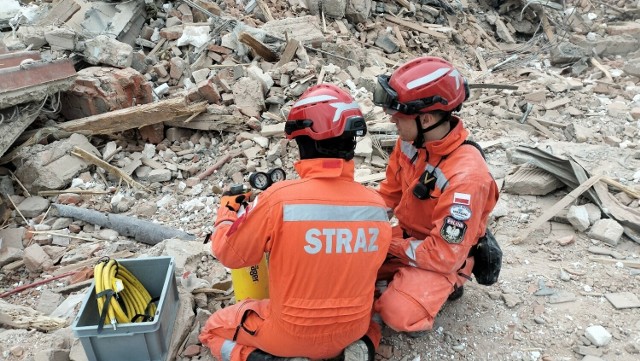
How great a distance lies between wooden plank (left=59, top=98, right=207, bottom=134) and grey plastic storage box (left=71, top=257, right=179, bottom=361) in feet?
11.7

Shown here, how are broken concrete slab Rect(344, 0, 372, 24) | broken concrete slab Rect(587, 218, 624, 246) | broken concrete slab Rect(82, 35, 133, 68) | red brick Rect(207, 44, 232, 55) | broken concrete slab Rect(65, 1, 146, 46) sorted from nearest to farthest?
broken concrete slab Rect(587, 218, 624, 246), broken concrete slab Rect(82, 35, 133, 68), red brick Rect(207, 44, 232, 55), broken concrete slab Rect(65, 1, 146, 46), broken concrete slab Rect(344, 0, 372, 24)

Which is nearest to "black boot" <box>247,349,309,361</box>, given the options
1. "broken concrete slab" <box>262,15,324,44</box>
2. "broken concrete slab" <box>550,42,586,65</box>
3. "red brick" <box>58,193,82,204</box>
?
"red brick" <box>58,193,82,204</box>

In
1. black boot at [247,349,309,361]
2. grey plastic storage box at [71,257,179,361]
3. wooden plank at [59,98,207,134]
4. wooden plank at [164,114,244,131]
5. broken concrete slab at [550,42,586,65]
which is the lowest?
broken concrete slab at [550,42,586,65]

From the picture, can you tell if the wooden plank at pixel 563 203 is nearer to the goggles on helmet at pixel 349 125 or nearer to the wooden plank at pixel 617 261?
the wooden plank at pixel 617 261

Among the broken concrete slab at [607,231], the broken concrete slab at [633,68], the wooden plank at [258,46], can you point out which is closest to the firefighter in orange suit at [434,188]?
the broken concrete slab at [607,231]

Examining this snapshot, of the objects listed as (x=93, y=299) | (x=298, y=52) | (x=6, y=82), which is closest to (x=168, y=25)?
(x=298, y=52)

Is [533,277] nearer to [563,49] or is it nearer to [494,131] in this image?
[494,131]

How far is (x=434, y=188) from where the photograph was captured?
10.9ft

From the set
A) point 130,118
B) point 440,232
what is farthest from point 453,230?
point 130,118

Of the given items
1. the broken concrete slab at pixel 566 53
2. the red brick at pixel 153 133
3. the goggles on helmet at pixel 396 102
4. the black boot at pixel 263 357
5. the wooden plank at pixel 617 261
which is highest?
the goggles on helmet at pixel 396 102

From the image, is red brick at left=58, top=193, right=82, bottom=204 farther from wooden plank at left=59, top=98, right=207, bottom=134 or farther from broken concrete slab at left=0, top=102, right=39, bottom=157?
wooden plank at left=59, top=98, right=207, bottom=134

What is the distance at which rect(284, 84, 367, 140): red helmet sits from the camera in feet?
8.52

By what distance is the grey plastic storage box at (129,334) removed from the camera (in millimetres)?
2932

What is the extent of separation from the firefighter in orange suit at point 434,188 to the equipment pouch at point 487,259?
18cm
